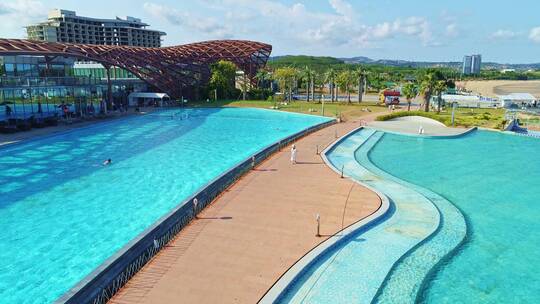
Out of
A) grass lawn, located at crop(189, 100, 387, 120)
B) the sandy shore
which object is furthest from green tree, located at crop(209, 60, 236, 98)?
the sandy shore

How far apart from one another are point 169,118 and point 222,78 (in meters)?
18.6

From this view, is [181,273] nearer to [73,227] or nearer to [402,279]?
[402,279]

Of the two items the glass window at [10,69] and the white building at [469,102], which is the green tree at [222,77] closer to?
the glass window at [10,69]

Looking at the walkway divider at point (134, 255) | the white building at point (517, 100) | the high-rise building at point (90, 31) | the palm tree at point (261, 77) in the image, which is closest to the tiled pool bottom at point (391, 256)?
the walkway divider at point (134, 255)

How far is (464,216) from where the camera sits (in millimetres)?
17734

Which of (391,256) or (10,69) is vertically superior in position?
(10,69)

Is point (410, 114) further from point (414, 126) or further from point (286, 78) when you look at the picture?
point (286, 78)

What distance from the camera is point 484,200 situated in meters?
20.1

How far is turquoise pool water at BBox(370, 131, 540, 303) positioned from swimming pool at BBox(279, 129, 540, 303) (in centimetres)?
4

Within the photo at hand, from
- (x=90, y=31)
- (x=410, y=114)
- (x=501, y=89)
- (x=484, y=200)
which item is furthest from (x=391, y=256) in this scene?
(x=90, y=31)

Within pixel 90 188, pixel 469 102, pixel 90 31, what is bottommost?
pixel 90 188

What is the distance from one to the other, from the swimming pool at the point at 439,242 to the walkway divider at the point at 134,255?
452 centimetres

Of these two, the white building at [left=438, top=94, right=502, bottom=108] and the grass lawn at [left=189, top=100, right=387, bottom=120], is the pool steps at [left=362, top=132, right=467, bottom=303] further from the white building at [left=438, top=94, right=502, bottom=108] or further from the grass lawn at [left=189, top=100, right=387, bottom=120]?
the white building at [left=438, top=94, right=502, bottom=108]

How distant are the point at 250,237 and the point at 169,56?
5521cm
